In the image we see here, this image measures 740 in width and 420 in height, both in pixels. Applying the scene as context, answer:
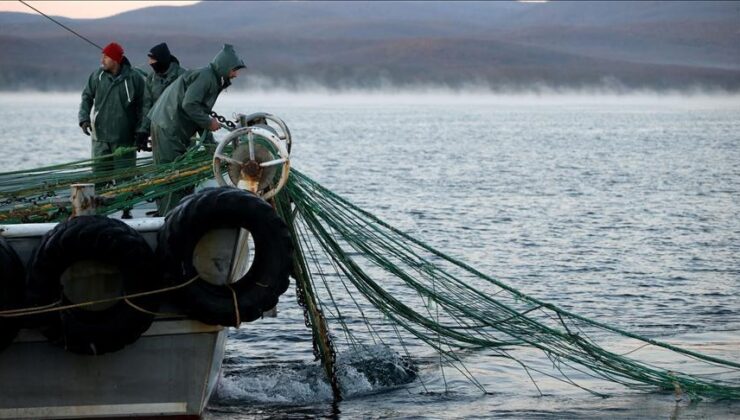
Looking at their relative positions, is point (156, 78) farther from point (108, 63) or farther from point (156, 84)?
point (108, 63)

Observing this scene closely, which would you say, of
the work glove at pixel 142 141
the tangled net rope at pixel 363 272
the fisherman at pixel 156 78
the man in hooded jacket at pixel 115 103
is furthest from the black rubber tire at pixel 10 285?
the man in hooded jacket at pixel 115 103

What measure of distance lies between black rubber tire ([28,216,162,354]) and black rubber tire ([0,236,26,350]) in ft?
0.38

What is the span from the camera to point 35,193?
930cm

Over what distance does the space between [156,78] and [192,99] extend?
5.15 feet

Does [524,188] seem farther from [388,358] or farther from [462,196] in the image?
[388,358]

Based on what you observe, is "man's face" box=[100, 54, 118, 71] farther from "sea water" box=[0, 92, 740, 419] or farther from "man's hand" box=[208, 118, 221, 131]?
"sea water" box=[0, 92, 740, 419]

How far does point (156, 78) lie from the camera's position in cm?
1137

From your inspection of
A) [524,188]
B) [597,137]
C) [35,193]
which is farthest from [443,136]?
[35,193]

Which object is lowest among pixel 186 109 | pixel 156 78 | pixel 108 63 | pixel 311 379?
pixel 311 379

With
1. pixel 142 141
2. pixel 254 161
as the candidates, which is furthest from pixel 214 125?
pixel 142 141

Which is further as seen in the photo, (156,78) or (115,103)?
(115,103)

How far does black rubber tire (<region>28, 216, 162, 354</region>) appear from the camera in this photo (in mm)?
7723

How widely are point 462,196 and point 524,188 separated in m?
3.46

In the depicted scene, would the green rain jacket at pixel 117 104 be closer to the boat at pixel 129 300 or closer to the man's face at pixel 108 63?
the man's face at pixel 108 63
